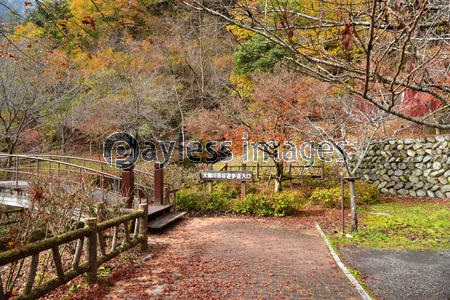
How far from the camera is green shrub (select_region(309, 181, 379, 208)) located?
1108 cm

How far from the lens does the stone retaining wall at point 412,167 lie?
11.5m

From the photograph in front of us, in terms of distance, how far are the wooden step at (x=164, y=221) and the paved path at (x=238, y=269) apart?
0.26m

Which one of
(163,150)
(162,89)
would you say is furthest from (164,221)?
(163,150)

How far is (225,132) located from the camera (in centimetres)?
1387

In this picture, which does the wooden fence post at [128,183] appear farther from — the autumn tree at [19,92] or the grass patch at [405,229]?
the autumn tree at [19,92]

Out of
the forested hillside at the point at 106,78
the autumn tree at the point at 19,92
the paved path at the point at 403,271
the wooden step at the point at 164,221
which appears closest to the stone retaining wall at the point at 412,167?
the paved path at the point at 403,271

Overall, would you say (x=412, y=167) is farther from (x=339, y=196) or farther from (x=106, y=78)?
(x=106, y=78)

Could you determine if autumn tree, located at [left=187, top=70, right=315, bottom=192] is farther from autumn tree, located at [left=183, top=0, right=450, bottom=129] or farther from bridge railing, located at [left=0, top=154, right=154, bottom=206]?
autumn tree, located at [left=183, top=0, right=450, bottom=129]

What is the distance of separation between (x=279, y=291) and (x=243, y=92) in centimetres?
1560

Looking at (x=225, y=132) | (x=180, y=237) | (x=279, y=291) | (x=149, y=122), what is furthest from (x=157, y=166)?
(x=149, y=122)

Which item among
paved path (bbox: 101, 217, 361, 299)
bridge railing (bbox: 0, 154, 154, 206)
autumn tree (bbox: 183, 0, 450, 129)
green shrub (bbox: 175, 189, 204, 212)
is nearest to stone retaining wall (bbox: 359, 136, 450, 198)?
paved path (bbox: 101, 217, 361, 299)

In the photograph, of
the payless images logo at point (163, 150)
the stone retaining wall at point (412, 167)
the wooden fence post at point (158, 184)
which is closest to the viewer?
the wooden fence post at point (158, 184)

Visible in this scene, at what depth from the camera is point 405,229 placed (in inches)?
310

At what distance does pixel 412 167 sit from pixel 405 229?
5.83 metres
